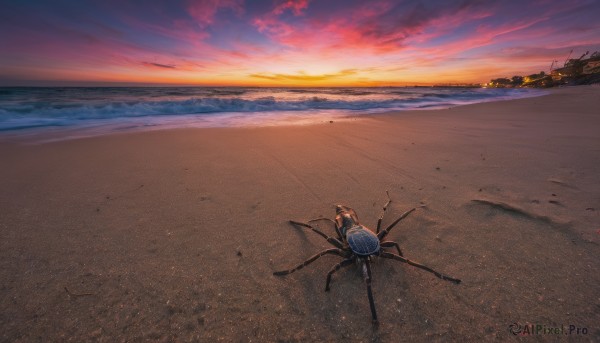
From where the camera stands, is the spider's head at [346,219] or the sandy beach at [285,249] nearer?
the sandy beach at [285,249]

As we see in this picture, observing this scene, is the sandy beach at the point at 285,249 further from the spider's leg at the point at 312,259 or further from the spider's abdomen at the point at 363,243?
the spider's abdomen at the point at 363,243

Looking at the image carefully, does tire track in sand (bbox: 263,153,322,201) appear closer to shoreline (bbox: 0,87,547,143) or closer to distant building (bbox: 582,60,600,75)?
shoreline (bbox: 0,87,547,143)

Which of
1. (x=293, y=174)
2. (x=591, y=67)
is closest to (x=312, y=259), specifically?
(x=293, y=174)

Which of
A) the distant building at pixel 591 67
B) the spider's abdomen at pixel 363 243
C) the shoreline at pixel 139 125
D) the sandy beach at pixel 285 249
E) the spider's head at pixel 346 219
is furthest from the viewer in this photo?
the distant building at pixel 591 67

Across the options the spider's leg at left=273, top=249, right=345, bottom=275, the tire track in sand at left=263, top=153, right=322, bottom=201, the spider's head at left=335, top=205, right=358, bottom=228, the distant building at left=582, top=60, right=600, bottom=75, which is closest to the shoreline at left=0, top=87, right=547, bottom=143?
the tire track in sand at left=263, top=153, right=322, bottom=201

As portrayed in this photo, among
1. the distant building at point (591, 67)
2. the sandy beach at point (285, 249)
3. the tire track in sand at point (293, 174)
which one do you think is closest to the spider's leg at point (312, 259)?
the sandy beach at point (285, 249)

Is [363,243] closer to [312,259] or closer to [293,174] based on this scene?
[312,259]

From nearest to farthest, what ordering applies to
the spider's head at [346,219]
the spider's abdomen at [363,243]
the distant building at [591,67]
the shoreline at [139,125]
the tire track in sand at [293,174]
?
the spider's abdomen at [363,243], the spider's head at [346,219], the tire track in sand at [293,174], the shoreline at [139,125], the distant building at [591,67]

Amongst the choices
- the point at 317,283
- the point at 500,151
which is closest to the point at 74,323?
the point at 317,283
